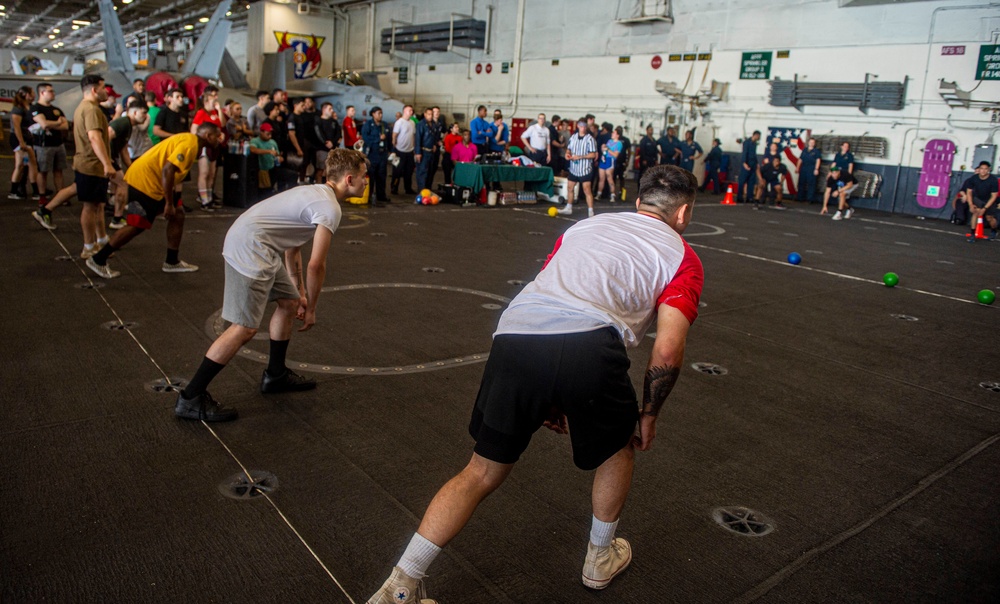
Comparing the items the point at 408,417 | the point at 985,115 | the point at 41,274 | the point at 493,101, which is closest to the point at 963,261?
the point at 985,115

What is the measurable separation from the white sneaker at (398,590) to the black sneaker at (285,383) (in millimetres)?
2184

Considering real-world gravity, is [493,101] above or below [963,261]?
above

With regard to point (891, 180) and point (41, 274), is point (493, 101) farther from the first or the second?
point (41, 274)

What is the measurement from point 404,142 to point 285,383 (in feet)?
37.8

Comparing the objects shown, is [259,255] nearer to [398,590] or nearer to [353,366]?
[353,366]

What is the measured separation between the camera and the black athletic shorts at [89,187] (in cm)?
709

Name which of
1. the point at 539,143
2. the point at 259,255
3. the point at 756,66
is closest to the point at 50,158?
the point at 259,255

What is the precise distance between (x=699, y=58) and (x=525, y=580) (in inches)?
860

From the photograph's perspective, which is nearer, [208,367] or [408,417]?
[208,367]

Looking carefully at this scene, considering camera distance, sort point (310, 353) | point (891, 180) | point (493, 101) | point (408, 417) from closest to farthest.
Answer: point (408, 417), point (310, 353), point (891, 180), point (493, 101)

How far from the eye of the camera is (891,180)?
18.4m

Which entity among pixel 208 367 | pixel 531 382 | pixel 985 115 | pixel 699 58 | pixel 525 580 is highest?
pixel 699 58

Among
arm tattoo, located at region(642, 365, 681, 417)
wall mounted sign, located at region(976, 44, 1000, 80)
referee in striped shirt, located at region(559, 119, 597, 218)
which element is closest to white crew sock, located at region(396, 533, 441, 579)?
arm tattoo, located at region(642, 365, 681, 417)

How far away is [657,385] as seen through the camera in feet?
7.32
